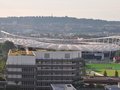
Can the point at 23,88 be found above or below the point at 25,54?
below

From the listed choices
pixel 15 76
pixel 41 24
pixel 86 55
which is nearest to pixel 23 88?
pixel 15 76

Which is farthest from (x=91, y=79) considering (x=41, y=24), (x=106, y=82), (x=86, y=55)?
(x=41, y=24)

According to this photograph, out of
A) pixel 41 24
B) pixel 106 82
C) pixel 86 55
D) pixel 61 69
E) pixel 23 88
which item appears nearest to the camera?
pixel 23 88

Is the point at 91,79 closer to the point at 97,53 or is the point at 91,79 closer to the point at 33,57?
the point at 33,57

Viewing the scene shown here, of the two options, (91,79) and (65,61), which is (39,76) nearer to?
(65,61)

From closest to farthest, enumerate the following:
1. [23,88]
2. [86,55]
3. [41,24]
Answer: [23,88]
[86,55]
[41,24]

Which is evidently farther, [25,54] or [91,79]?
[91,79]
